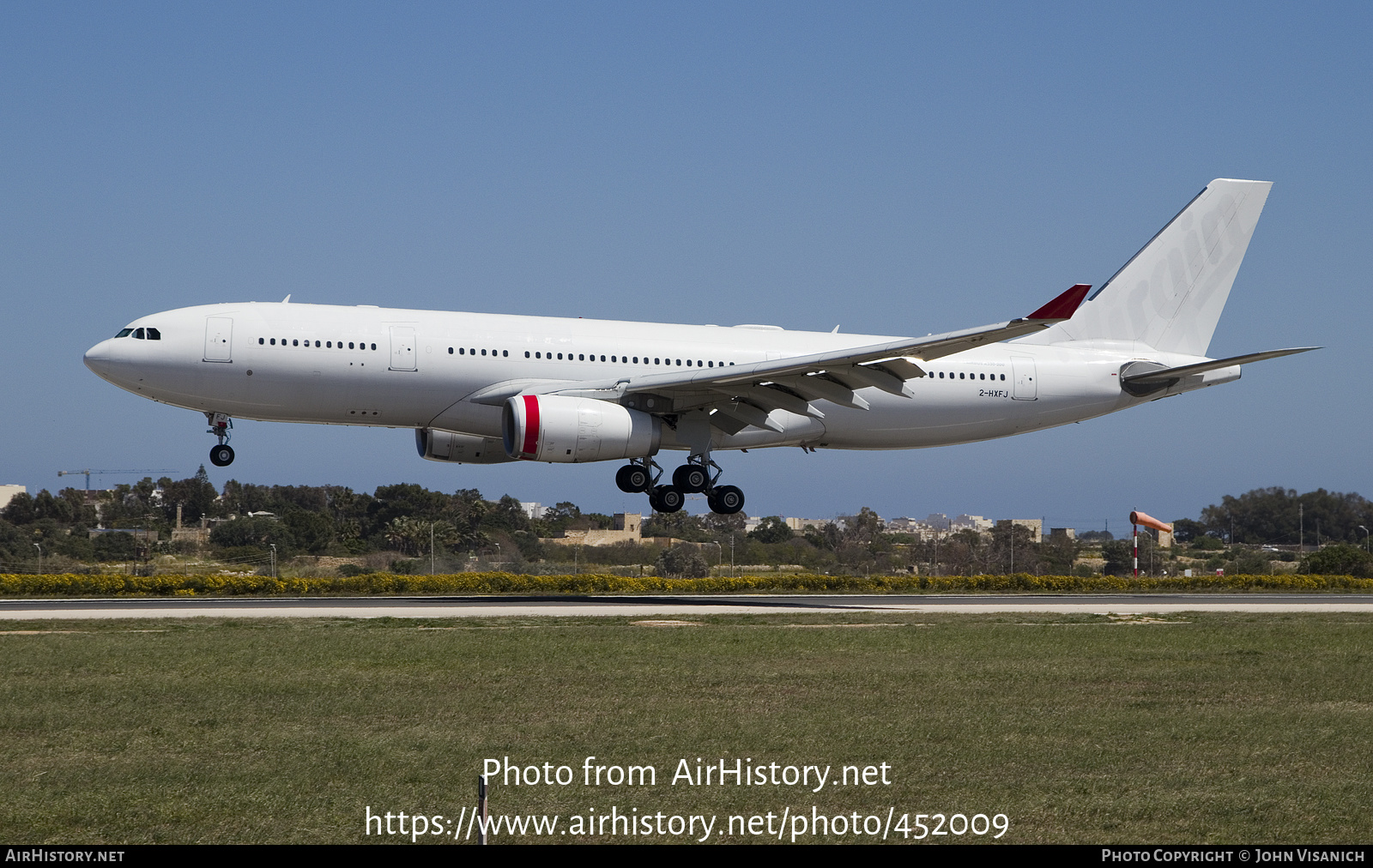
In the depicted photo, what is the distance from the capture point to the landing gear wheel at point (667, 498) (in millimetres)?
34812

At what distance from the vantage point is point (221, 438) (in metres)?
32.4

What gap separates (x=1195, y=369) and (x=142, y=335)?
27.0 metres

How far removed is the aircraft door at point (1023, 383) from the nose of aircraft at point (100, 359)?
2347cm

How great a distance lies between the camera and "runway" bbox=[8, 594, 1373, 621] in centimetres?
2833

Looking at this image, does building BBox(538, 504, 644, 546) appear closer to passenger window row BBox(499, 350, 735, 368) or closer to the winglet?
passenger window row BBox(499, 350, 735, 368)

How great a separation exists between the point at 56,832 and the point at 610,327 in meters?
25.5

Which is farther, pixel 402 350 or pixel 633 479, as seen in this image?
pixel 633 479

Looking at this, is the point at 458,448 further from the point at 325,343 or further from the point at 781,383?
the point at 781,383

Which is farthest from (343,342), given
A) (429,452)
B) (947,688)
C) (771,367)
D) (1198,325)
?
(1198,325)

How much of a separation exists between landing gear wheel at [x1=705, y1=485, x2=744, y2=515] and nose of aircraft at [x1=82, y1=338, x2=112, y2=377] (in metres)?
15.2

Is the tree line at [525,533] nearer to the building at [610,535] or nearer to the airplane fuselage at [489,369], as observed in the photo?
the building at [610,535]

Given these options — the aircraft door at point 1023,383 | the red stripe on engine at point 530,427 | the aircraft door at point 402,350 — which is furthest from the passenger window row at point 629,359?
the aircraft door at point 1023,383

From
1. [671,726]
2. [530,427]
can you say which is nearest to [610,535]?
[530,427]
